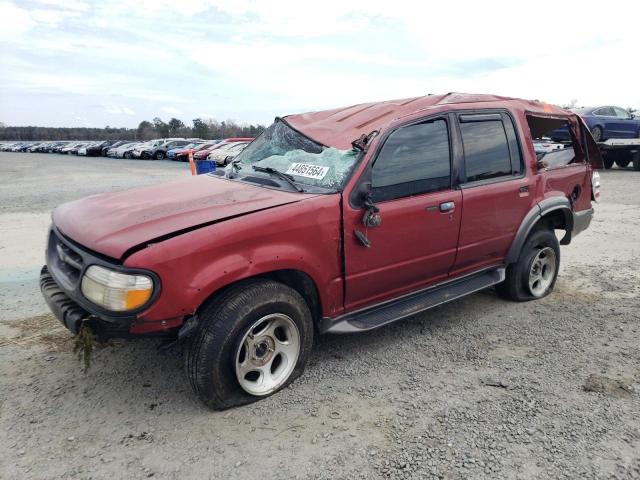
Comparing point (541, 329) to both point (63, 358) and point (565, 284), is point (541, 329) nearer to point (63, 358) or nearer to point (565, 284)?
point (565, 284)

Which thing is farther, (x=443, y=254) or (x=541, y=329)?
(x=541, y=329)

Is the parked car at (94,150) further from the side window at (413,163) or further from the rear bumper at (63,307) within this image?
the side window at (413,163)

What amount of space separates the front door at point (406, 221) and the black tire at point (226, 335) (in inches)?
23.4

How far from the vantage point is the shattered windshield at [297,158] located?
3.22 meters

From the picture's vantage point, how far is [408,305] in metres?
3.56

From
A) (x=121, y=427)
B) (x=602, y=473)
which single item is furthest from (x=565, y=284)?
(x=121, y=427)

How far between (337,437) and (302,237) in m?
1.18

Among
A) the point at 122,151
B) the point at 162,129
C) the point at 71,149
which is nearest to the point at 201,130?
the point at 162,129

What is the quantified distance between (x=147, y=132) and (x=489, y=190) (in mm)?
79909

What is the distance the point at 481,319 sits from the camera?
4.24 meters

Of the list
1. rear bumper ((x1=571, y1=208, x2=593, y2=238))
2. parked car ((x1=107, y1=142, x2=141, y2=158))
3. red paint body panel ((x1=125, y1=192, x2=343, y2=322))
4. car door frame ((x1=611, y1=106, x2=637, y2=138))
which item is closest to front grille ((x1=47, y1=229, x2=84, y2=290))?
red paint body panel ((x1=125, y1=192, x2=343, y2=322))

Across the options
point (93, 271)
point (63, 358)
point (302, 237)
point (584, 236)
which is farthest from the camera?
point (584, 236)

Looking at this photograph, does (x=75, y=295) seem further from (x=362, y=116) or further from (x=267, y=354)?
(x=362, y=116)

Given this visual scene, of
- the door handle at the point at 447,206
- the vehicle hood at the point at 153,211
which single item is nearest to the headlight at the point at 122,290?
the vehicle hood at the point at 153,211
